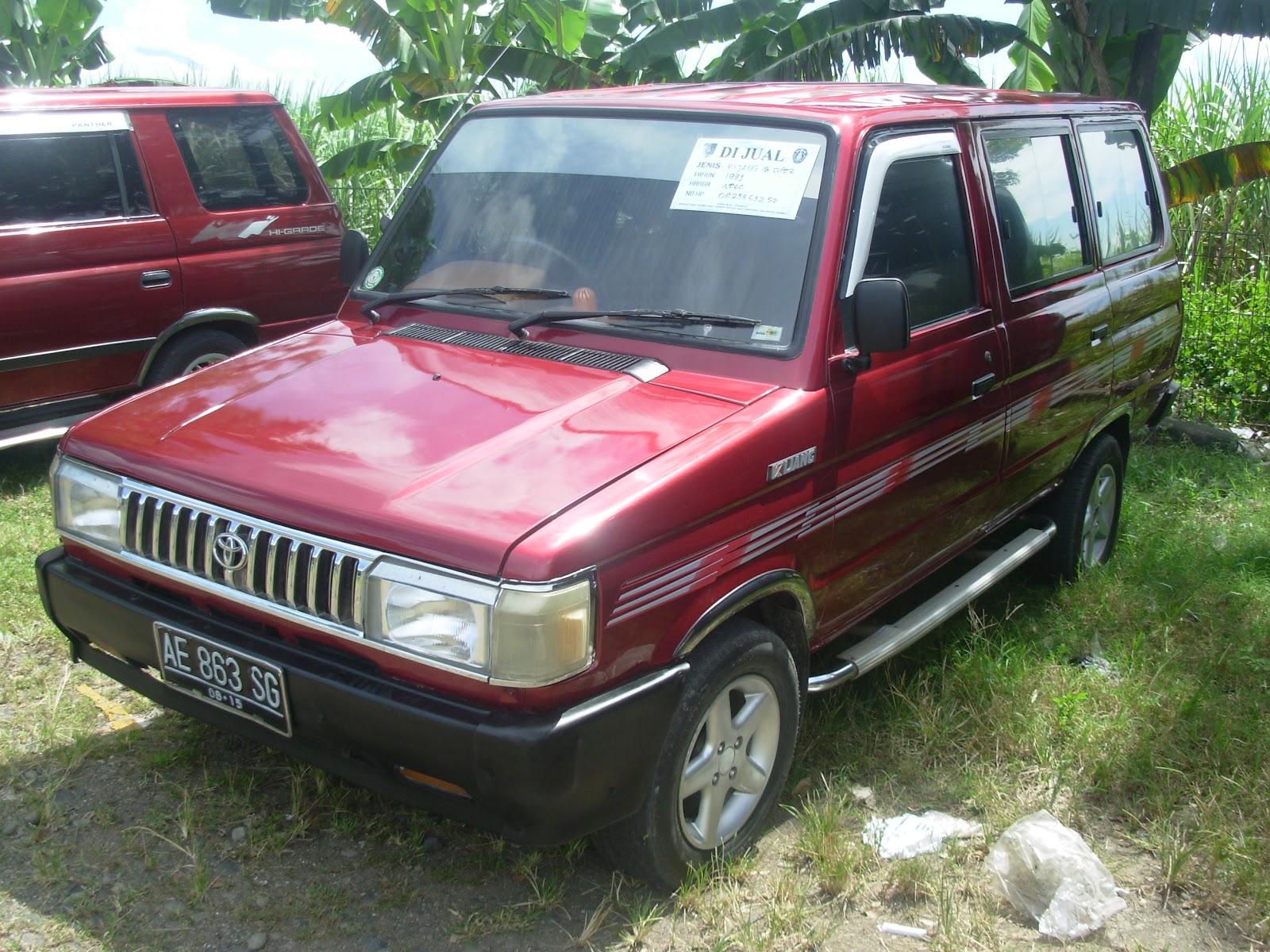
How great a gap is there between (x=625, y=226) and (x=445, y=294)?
66cm

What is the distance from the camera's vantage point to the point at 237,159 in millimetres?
6812

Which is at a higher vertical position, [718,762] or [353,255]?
[353,255]

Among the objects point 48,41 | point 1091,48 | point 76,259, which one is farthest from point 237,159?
point 48,41

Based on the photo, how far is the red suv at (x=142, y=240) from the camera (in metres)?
5.92

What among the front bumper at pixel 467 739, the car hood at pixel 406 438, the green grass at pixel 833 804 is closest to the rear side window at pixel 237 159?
the green grass at pixel 833 804

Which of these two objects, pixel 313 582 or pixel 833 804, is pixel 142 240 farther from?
pixel 833 804

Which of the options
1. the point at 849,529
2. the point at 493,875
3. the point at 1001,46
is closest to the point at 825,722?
the point at 849,529

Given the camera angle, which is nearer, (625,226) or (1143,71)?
(625,226)

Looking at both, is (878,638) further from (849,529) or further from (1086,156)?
(1086,156)

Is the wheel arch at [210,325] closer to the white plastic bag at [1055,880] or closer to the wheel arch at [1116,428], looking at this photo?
the wheel arch at [1116,428]

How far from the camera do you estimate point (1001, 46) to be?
9516 millimetres

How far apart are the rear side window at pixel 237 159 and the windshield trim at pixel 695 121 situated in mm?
2968

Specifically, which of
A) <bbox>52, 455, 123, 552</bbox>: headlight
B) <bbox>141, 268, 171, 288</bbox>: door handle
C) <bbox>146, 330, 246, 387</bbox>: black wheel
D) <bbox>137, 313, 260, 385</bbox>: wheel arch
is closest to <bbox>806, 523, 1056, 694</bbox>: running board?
<bbox>52, 455, 123, 552</bbox>: headlight

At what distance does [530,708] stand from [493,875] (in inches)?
34.2
